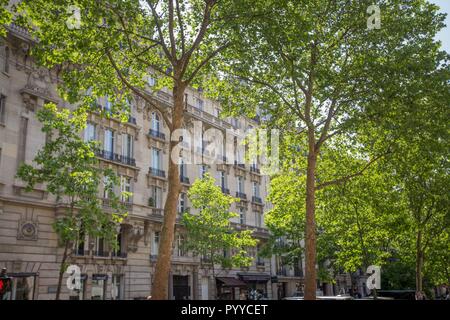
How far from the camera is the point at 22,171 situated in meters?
19.7

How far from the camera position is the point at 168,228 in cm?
1348

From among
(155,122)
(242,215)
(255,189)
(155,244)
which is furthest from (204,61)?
(255,189)

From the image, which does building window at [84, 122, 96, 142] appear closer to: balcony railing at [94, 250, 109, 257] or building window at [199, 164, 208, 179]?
balcony railing at [94, 250, 109, 257]

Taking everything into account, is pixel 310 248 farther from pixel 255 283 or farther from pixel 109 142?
pixel 255 283

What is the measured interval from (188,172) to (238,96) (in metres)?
17.3

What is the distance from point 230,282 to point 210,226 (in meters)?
7.98

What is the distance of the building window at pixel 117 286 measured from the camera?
95.7ft

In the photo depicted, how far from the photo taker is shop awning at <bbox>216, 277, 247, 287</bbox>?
37125 mm

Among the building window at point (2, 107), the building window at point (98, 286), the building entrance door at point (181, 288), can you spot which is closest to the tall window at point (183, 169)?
the building entrance door at point (181, 288)

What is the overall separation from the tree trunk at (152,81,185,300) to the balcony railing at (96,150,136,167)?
15.8 meters

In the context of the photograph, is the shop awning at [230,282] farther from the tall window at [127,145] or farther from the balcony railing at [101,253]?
the tall window at [127,145]

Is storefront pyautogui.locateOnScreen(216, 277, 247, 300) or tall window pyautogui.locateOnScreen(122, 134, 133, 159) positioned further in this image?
storefront pyautogui.locateOnScreen(216, 277, 247, 300)

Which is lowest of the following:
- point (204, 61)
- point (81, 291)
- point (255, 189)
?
point (81, 291)

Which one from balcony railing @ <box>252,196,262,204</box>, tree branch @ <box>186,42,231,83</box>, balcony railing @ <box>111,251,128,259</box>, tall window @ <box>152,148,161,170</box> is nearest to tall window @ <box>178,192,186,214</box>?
tall window @ <box>152,148,161,170</box>
